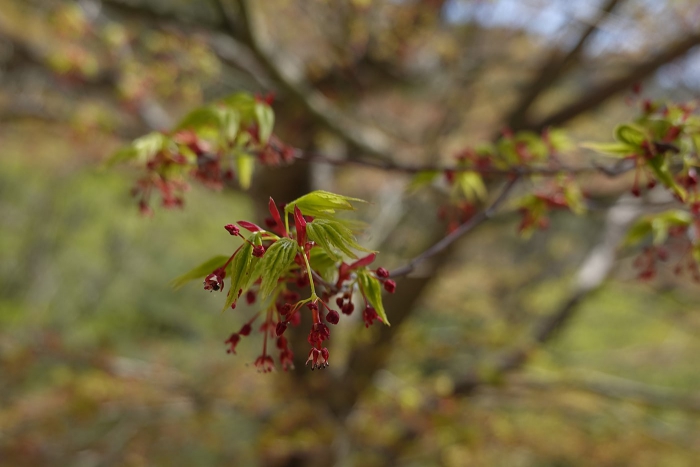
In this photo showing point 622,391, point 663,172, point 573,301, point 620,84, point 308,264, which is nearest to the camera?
point 308,264

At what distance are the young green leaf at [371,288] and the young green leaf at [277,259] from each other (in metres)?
0.18

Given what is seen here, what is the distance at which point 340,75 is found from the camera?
4398mm

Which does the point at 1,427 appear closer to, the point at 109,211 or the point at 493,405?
the point at 493,405

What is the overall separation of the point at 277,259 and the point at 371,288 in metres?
0.21

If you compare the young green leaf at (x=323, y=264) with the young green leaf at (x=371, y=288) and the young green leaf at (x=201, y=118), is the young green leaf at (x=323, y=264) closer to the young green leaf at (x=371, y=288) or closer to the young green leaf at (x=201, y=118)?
the young green leaf at (x=371, y=288)

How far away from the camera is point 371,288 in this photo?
33.8 inches

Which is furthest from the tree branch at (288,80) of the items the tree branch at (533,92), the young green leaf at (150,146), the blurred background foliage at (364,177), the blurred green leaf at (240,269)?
the blurred green leaf at (240,269)

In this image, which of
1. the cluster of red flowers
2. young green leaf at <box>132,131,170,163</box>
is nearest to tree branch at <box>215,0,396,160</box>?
young green leaf at <box>132,131,170,163</box>

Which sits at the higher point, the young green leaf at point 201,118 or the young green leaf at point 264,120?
the young green leaf at point 201,118

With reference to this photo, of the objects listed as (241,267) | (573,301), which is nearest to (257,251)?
(241,267)

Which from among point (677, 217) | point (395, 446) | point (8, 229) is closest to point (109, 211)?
point (8, 229)

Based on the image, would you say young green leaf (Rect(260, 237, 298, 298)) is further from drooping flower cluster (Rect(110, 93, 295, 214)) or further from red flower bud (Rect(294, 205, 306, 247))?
drooping flower cluster (Rect(110, 93, 295, 214))

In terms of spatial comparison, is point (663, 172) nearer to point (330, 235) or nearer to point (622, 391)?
point (330, 235)

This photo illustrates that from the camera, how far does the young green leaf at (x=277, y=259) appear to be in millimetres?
704
